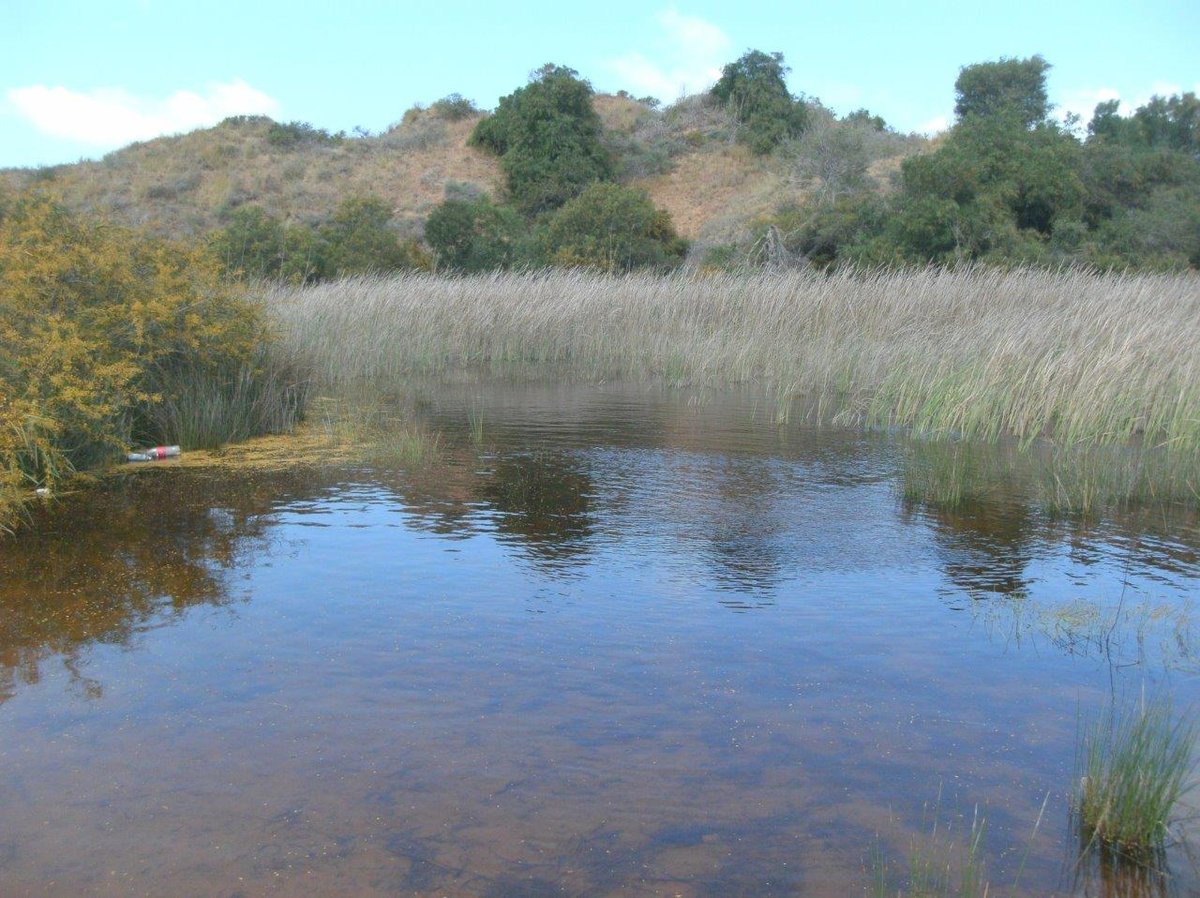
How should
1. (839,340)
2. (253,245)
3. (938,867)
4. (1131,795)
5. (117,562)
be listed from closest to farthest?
1. (938,867)
2. (1131,795)
3. (117,562)
4. (839,340)
5. (253,245)

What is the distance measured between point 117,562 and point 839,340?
11.7 m

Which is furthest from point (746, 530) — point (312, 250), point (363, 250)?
point (312, 250)

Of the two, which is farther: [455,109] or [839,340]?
[455,109]

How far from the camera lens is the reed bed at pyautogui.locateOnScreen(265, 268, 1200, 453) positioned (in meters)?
10.8

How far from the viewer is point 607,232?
28438 mm

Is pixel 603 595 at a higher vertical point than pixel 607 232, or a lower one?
lower

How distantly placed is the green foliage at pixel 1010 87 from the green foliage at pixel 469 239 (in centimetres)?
1888

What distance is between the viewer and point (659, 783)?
153 inches

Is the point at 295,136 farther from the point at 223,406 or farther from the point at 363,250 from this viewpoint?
the point at 223,406

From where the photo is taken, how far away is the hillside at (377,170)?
134ft

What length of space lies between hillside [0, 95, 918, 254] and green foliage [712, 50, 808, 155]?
707 mm

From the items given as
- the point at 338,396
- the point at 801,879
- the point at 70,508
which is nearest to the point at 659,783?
the point at 801,879

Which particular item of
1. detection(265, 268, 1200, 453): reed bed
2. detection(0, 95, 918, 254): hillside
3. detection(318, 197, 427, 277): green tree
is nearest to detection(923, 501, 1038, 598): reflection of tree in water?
detection(265, 268, 1200, 453): reed bed

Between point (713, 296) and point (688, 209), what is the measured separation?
24272mm
